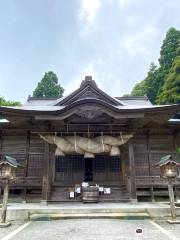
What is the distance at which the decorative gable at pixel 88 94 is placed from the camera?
11820mm

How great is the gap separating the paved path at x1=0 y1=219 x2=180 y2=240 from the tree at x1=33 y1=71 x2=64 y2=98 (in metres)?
36.3

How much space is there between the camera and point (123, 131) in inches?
417

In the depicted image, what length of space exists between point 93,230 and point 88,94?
729cm

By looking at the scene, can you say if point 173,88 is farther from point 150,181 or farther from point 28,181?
point 28,181

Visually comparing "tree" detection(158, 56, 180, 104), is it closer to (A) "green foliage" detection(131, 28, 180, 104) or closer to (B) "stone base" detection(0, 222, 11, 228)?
(A) "green foliage" detection(131, 28, 180, 104)

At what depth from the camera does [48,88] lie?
42875 millimetres

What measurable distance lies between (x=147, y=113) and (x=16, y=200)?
7.30 meters

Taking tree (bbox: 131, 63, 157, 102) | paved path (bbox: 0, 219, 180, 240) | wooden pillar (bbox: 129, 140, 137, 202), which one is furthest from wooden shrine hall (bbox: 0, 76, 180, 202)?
tree (bbox: 131, 63, 157, 102)

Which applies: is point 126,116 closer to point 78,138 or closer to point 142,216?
point 78,138

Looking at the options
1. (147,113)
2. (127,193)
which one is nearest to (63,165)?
(127,193)

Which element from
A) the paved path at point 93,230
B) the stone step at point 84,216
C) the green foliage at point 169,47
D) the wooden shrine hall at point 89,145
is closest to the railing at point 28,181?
the wooden shrine hall at point 89,145

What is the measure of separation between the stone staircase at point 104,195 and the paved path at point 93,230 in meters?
2.54

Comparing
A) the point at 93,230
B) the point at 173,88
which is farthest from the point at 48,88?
the point at 93,230

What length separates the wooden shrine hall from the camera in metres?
9.56
